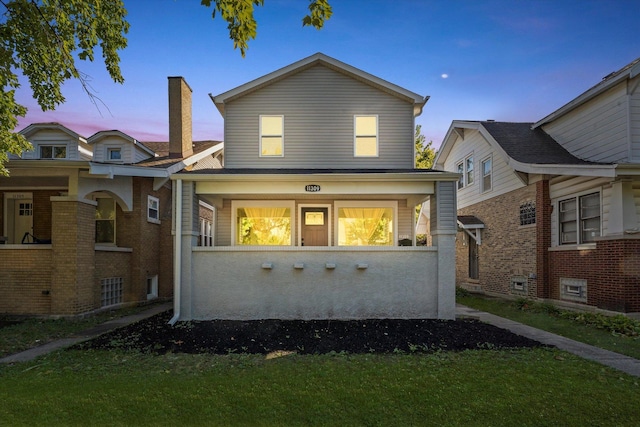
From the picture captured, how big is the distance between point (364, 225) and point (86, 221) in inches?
319

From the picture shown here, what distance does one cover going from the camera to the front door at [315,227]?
40.6ft

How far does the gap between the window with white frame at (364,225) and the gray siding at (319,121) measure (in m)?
1.43

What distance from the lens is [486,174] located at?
16453 mm

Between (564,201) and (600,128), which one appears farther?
(564,201)

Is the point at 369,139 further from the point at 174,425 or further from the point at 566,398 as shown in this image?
the point at 174,425

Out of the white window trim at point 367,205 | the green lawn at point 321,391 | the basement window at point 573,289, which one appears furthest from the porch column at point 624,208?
the white window trim at point 367,205

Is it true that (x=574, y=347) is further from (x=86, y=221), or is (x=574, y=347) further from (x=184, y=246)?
(x=86, y=221)

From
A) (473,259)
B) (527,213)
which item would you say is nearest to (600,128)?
(527,213)

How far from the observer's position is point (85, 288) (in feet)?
33.6

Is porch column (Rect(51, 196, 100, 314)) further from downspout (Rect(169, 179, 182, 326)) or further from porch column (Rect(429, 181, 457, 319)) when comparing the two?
porch column (Rect(429, 181, 457, 319))

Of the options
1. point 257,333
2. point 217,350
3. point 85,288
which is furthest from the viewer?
point 85,288

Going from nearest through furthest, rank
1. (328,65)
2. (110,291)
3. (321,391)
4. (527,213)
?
(321,391)
(110,291)
(328,65)
(527,213)

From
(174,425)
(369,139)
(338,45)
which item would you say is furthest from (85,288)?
(338,45)

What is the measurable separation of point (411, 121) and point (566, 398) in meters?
9.53
